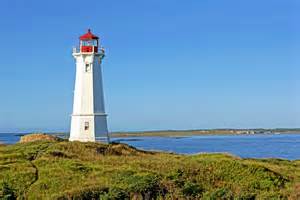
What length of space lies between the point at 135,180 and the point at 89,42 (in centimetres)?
2095

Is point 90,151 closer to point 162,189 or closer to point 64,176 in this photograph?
point 64,176

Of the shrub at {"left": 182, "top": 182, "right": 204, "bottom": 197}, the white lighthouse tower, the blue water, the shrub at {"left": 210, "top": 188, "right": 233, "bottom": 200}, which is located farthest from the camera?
the blue water

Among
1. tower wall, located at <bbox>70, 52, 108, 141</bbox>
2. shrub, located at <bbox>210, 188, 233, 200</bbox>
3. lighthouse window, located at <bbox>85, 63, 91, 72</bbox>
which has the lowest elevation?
shrub, located at <bbox>210, 188, 233, 200</bbox>

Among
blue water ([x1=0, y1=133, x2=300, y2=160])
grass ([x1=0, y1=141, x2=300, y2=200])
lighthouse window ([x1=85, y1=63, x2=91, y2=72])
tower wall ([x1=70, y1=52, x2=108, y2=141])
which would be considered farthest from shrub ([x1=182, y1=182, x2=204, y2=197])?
blue water ([x1=0, y1=133, x2=300, y2=160])

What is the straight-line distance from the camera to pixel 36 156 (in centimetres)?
2261

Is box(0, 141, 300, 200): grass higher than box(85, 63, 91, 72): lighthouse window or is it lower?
lower

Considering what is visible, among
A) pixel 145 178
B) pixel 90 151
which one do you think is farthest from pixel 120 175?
pixel 90 151

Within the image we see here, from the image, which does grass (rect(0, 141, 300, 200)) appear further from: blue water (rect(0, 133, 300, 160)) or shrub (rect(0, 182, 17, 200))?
blue water (rect(0, 133, 300, 160))

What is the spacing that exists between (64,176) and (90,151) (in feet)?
28.3

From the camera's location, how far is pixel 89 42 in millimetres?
34594

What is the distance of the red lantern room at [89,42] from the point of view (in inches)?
1342

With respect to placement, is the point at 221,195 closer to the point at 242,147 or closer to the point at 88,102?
the point at 88,102

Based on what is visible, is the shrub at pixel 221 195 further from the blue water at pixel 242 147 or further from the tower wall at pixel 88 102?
the blue water at pixel 242 147

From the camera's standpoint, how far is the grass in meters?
14.1
